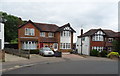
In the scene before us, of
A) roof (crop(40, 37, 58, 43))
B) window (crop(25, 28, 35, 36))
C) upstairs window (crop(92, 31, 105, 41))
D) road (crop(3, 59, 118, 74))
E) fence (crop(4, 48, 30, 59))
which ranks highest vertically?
window (crop(25, 28, 35, 36))

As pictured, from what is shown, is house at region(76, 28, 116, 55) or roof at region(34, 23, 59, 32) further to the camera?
house at region(76, 28, 116, 55)

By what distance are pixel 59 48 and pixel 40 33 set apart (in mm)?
5722

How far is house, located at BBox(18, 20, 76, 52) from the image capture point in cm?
3222

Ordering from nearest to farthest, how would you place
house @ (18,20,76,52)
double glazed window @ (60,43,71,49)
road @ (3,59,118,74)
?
road @ (3,59,118,74), house @ (18,20,76,52), double glazed window @ (60,43,71,49)

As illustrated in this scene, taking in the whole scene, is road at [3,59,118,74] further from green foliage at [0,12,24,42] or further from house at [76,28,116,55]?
green foliage at [0,12,24,42]

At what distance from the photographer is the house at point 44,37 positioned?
106 feet


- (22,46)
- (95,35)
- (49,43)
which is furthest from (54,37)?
(95,35)

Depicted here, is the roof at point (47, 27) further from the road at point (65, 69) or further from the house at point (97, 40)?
the road at point (65, 69)

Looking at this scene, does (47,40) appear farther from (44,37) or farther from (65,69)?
(65,69)

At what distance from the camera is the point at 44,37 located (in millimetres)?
34000

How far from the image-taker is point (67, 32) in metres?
34.7

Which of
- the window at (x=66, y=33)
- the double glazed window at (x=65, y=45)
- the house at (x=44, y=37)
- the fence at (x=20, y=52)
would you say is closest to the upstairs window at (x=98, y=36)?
the house at (x=44, y=37)

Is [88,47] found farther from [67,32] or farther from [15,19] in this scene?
[15,19]

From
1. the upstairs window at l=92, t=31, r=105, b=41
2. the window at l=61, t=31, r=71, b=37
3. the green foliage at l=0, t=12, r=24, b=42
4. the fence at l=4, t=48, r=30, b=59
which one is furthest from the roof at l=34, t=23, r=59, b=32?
the green foliage at l=0, t=12, r=24, b=42
